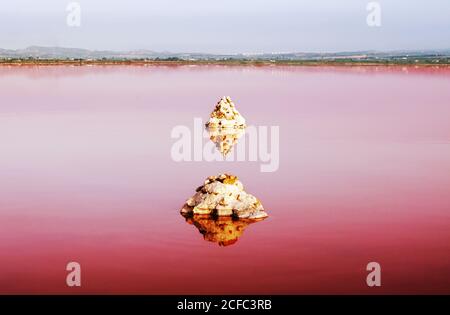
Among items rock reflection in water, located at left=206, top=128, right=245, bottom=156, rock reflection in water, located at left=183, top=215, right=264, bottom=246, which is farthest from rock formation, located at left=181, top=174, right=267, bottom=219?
rock reflection in water, located at left=206, top=128, right=245, bottom=156

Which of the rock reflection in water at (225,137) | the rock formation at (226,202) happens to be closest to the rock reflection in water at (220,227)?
the rock formation at (226,202)

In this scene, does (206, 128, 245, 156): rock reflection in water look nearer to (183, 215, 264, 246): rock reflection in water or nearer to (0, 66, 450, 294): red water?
(0, 66, 450, 294): red water

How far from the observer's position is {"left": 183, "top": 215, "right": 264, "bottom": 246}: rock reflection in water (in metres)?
15.7

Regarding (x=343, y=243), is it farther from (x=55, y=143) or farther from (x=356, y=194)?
(x=55, y=143)

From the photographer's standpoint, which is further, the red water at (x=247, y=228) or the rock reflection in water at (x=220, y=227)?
the rock reflection in water at (x=220, y=227)

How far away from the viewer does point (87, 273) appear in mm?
13883

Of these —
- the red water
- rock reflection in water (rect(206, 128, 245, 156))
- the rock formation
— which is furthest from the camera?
rock reflection in water (rect(206, 128, 245, 156))

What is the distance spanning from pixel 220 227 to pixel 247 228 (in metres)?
0.58

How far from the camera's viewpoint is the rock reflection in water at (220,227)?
619 inches

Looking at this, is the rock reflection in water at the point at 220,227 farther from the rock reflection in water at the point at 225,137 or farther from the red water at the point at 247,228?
the rock reflection in water at the point at 225,137

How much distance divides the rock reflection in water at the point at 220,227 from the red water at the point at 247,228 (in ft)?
0.70

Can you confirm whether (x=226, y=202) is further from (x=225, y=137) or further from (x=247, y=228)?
(x=225, y=137)

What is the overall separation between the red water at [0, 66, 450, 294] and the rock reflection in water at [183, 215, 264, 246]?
0.21m
